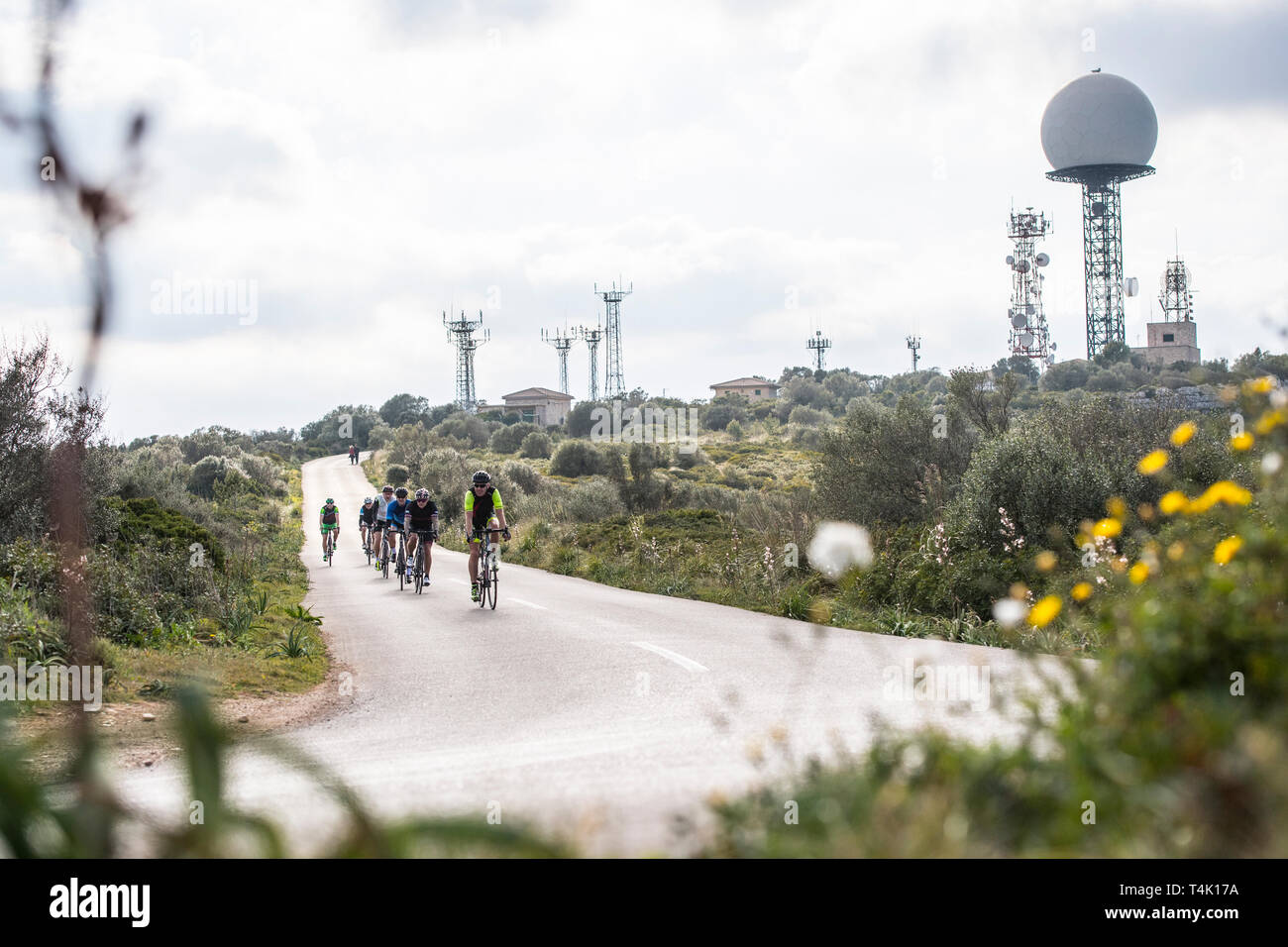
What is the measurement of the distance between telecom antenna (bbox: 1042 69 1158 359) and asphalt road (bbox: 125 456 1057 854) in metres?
80.3

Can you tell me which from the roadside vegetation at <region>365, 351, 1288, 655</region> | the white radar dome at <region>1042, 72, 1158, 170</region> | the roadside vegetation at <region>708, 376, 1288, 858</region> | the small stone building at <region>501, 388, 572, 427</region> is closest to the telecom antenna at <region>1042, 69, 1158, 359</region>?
the white radar dome at <region>1042, 72, 1158, 170</region>

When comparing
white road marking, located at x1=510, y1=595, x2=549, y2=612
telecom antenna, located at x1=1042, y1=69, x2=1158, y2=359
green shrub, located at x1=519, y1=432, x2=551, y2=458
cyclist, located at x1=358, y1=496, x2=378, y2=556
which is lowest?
white road marking, located at x1=510, y1=595, x2=549, y2=612

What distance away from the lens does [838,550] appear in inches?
688

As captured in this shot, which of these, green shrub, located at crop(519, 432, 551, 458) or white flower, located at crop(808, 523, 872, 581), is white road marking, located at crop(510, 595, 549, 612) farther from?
green shrub, located at crop(519, 432, 551, 458)

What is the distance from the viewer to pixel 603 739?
7.10 meters

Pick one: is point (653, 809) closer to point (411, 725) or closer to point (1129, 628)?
point (1129, 628)

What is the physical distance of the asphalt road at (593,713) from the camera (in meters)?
4.48

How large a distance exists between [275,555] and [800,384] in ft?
330

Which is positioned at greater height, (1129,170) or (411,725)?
(1129,170)

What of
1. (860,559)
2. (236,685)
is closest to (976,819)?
(236,685)

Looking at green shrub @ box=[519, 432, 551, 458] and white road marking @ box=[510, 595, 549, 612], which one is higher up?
green shrub @ box=[519, 432, 551, 458]

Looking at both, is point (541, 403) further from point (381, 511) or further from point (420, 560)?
point (420, 560)

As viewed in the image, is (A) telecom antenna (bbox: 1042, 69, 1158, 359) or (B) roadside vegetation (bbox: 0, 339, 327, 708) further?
(A) telecom antenna (bbox: 1042, 69, 1158, 359)

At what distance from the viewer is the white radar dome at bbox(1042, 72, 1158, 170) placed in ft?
268
